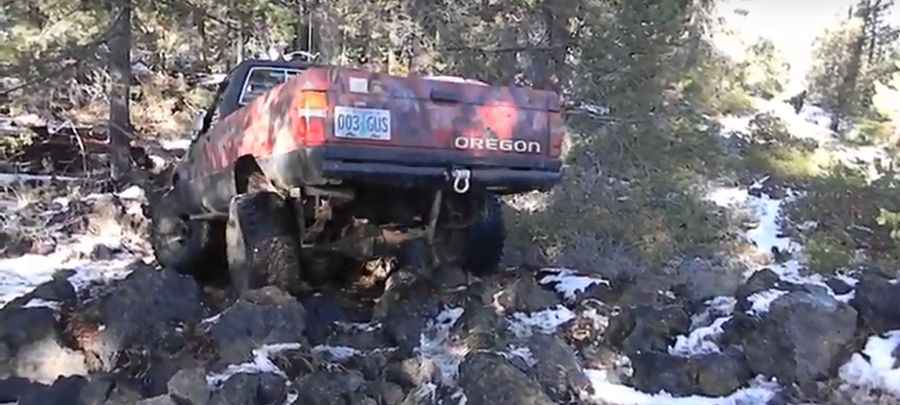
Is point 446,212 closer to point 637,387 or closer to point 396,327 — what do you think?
point 396,327

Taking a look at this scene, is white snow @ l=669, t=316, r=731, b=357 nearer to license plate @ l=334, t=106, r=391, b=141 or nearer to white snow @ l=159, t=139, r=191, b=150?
license plate @ l=334, t=106, r=391, b=141

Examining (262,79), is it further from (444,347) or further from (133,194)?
(133,194)

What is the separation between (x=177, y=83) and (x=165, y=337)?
13.2 m

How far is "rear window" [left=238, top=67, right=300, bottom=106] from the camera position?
25.4 ft

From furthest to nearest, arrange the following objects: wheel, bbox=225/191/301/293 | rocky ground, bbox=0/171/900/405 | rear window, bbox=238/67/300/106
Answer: rear window, bbox=238/67/300/106, wheel, bbox=225/191/301/293, rocky ground, bbox=0/171/900/405

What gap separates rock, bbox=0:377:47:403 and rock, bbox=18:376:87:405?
13cm

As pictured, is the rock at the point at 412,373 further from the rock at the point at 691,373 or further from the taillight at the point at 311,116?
the taillight at the point at 311,116

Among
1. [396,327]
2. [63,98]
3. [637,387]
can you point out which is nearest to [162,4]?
[63,98]

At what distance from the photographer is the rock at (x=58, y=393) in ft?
14.2

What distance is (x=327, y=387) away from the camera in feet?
14.8

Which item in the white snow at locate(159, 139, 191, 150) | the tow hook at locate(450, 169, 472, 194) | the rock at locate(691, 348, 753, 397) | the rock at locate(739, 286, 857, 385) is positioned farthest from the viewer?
the white snow at locate(159, 139, 191, 150)

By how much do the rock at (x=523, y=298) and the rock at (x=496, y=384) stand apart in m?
1.89

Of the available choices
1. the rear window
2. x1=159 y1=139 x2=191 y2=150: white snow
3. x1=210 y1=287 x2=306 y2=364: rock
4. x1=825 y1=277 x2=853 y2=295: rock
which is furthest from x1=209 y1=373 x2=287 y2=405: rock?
x1=159 y1=139 x2=191 y2=150: white snow

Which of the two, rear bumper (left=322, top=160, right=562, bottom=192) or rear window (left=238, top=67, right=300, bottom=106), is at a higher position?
rear window (left=238, top=67, right=300, bottom=106)
